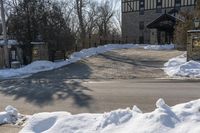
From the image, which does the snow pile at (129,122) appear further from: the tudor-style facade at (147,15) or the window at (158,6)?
the window at (158,6)

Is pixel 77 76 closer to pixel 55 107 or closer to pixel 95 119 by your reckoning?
pixel 55 107

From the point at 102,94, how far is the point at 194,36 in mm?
12562

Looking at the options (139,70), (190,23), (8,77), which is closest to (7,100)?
(8,77)

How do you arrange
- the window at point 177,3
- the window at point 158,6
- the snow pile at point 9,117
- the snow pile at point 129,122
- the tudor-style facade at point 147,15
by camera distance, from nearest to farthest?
1. the snow pile at point 129,122
2. the snow pile at point 9,117
3. the tudor-style facade at point 147,15
4. the window at point 177,3
5. the window at point 158,6

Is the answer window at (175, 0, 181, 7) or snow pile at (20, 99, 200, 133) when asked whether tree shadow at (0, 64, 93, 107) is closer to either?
snow pile at (20, 99, 200, 133)

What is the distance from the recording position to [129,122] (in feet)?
24.0

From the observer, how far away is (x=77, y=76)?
858 inches

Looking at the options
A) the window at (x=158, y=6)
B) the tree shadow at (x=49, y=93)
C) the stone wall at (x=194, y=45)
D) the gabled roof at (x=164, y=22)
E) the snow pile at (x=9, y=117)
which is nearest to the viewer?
the snow pile at (x=9, y=117)

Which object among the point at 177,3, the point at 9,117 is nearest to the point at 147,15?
the point at 177,3

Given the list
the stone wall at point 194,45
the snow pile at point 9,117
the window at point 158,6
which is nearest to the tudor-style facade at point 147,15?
the window at point 158,6

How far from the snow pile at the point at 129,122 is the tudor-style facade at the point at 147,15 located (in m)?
48.9

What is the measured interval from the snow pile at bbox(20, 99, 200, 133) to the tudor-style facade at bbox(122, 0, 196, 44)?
48900 mm

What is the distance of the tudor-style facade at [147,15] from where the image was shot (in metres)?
60.8

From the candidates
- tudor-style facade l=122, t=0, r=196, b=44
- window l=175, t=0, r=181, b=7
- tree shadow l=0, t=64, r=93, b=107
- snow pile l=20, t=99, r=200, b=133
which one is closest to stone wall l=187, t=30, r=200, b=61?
tree shadow l=0, t=64, r=93, b=107
